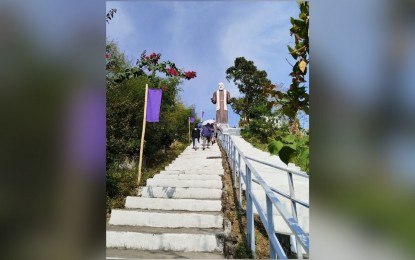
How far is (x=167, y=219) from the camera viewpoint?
309 centimetres

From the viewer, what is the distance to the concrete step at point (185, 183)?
14.1 feet

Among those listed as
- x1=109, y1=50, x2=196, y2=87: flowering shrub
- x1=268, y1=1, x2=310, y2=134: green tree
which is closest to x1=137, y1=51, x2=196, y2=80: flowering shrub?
x1=109, y1=50, x2=196, y2=87: flowering shrub

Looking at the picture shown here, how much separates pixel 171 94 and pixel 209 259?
4550 mm

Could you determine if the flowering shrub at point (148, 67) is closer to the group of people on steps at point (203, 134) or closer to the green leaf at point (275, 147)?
the green leaf at point (275, 147)

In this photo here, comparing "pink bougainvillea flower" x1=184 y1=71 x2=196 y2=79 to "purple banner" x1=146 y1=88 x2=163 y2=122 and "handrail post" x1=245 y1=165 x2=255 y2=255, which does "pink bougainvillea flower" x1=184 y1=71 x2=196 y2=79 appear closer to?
"purple banner" x1=146 y1=88 x2=163 y2=122

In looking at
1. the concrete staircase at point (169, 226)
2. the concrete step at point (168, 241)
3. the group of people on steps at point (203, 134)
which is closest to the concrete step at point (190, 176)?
the concrete staircase at point (169, 226)

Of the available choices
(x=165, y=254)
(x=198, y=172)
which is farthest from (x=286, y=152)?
(x=198, y=172)

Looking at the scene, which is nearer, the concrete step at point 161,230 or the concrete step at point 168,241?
the concrete step at point 168,241

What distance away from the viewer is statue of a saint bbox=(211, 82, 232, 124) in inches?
311

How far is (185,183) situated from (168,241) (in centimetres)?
175

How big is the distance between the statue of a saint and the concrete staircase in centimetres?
390
